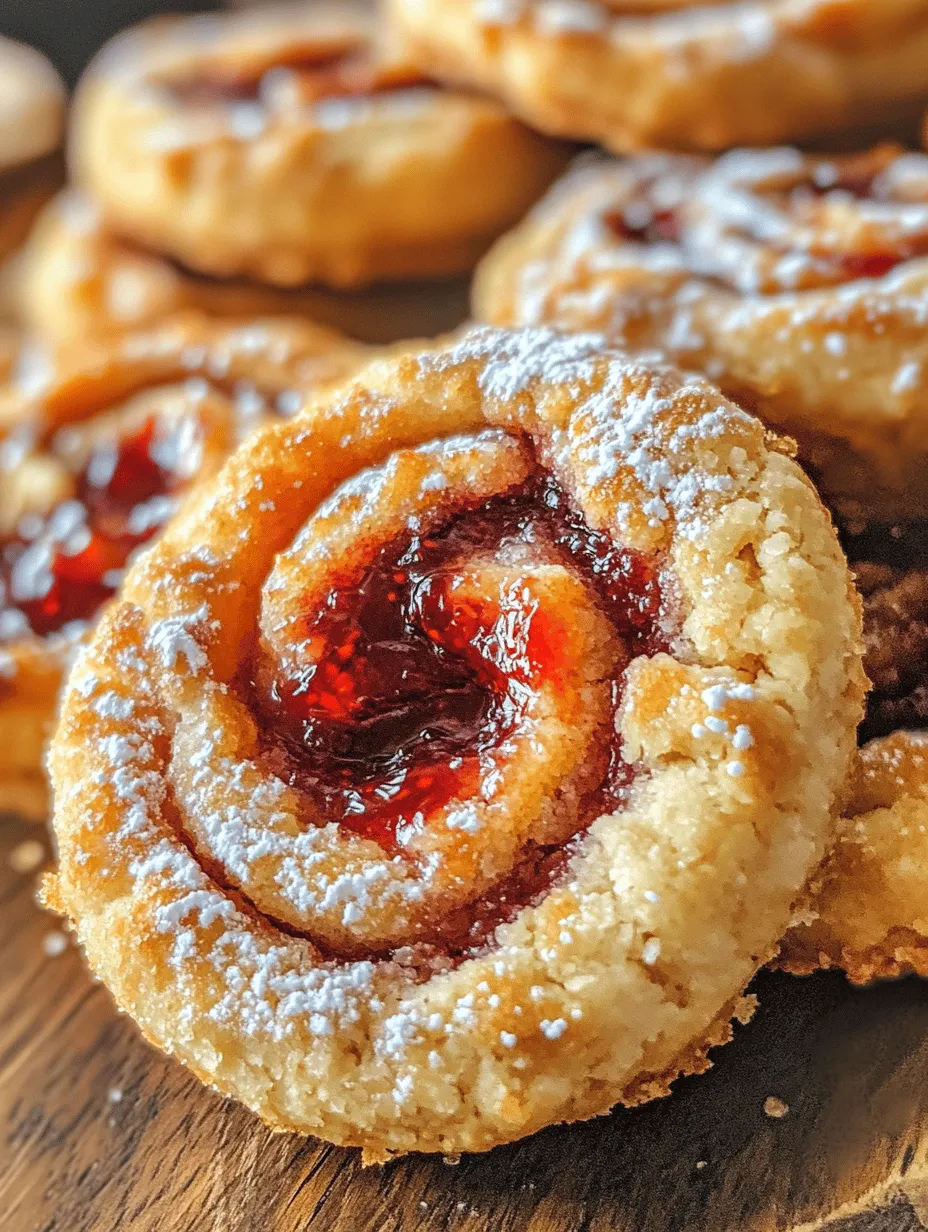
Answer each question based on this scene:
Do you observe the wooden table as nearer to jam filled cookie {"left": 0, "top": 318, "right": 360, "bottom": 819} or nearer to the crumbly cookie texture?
the crumbly cookie texture

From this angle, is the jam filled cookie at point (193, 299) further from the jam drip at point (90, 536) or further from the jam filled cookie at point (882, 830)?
the jam filled cookie at point (882, 830)

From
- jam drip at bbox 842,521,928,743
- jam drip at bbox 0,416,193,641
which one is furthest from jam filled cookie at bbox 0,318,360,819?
jam drip at bbox 842,521,928,743

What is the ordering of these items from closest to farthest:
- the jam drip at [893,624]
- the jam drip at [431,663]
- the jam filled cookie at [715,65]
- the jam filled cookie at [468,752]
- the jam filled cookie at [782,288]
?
the jam filled cookie at [468,752] < the jam drip at [431,663] < the jam drip at [893,624] < the jam filled cookie at [782,288] < the jam filled cookie at [715,65]

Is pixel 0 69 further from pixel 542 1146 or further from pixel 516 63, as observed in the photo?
pixel 542 1146

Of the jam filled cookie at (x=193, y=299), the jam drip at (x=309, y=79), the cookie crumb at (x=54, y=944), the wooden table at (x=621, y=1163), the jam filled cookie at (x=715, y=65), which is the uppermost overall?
the jam filled cookie at (x=715, y=65)

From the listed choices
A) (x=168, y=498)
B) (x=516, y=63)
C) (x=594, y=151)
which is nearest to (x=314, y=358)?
(x=168, y=498)

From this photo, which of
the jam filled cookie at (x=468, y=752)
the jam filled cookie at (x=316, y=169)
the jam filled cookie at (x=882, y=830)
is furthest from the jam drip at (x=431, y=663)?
the jam filled cookie at (x=316, y=169)

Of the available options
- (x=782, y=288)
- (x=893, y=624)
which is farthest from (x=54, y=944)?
(x=782, y=288)
